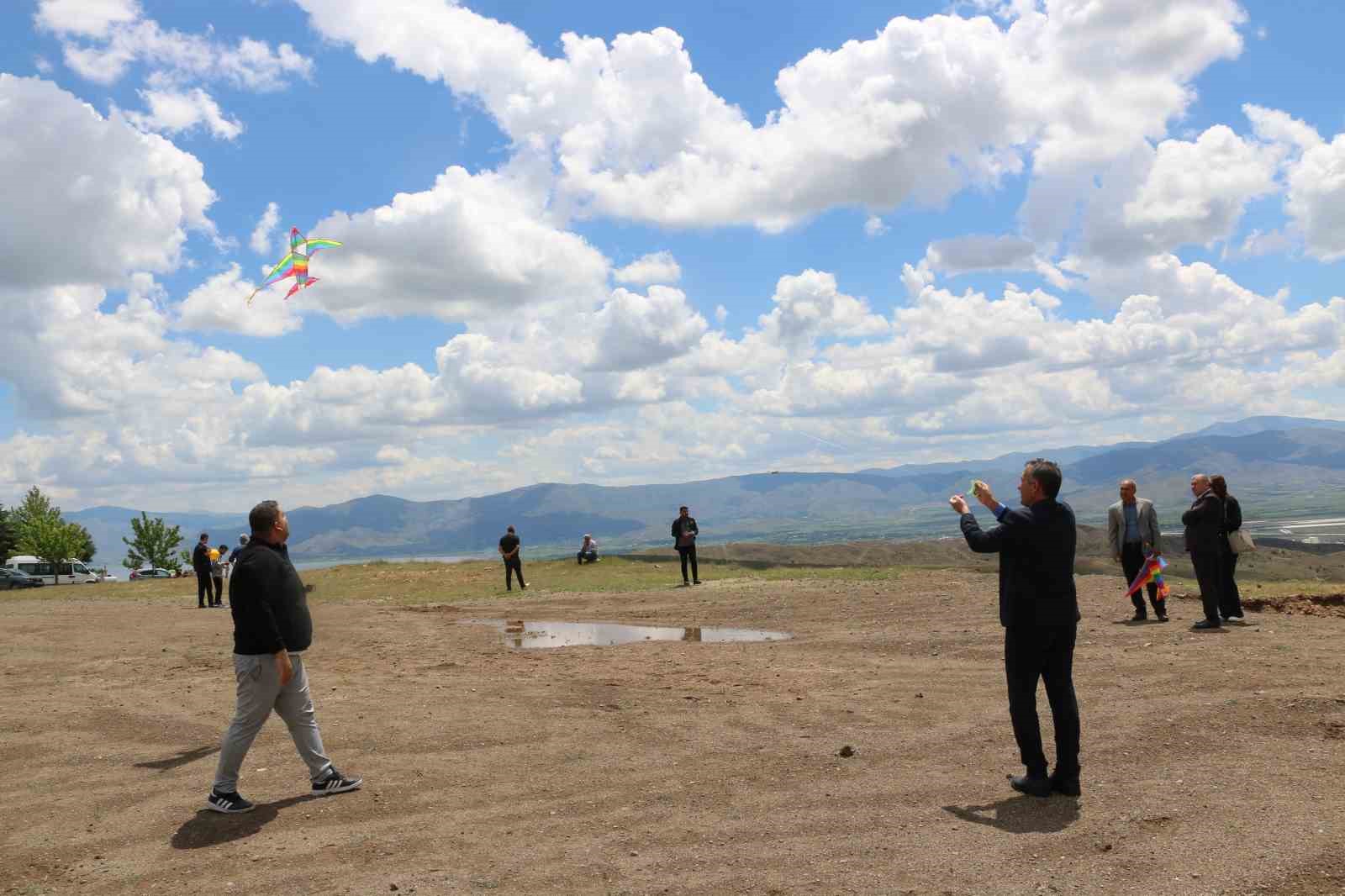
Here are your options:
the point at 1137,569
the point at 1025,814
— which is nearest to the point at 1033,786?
the point at 1025,814

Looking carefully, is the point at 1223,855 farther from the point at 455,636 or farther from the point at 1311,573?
the point at 1311,573

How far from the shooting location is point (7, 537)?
8444 centimetres

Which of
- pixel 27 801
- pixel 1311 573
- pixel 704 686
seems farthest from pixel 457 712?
pixel 1311 573

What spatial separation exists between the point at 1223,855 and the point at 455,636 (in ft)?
47.6

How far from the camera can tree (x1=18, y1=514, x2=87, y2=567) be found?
72.6 m

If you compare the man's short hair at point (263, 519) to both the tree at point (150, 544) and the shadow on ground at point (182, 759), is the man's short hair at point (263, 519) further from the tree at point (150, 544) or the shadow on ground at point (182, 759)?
the tree at point (150, 544)

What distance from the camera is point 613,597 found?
25.2 metres

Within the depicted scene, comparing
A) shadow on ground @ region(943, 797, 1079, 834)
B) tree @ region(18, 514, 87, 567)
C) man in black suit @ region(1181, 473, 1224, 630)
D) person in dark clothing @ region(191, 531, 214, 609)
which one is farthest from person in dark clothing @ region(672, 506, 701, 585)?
tree @ region(18, 514, 87, 567)

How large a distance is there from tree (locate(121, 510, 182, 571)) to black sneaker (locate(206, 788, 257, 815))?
309 feet

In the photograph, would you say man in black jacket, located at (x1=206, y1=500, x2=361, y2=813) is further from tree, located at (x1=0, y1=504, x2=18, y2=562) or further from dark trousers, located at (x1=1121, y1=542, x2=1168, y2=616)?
tree, located at (x1=0, y1=504, x2=18, y2=562)

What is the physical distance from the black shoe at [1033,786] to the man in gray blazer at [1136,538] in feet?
31.6

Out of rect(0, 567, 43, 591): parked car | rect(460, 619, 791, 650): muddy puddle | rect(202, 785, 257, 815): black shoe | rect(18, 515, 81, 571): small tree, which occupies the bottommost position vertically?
rect(460, 619, 791, 650): muddy puddle

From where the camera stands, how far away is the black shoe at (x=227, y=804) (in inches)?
281

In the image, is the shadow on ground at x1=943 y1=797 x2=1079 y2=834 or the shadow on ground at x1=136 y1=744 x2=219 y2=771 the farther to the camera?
the shadow on ground at x1=136 y1=744 x2=219 y2=771
